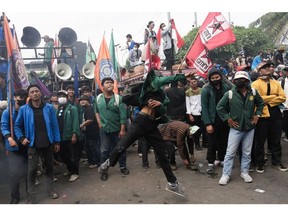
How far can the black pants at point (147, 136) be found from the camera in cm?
397

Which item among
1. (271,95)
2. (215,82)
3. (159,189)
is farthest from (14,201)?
(271,95)

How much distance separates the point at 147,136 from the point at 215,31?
3199mm

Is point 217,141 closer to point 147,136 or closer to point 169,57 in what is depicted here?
point 147,136

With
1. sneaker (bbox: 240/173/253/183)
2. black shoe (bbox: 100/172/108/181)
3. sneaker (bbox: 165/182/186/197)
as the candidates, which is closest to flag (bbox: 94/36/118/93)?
black shoe (bbox: 100/172/108/181)

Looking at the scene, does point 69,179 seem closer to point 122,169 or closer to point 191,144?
point 122,169

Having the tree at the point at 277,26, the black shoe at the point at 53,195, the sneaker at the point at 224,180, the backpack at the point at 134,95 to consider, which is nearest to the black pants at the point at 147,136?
the backpack at the point at 134,95

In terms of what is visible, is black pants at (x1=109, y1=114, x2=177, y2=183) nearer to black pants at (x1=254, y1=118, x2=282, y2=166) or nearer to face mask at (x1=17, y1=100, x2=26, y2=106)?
face mask at (x1=17, y1=100, x2=26, y2=106)

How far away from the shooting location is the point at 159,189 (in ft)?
14.5

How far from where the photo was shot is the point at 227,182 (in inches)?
178

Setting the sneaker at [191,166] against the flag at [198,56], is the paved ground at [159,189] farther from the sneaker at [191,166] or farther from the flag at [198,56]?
the flag at [198,56]

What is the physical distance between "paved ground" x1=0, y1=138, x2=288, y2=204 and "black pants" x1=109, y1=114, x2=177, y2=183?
487 mm

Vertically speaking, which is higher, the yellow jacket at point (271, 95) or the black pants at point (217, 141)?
the yellow jacket at point (271, 95)

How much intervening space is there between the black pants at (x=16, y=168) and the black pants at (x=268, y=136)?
400 centimetres

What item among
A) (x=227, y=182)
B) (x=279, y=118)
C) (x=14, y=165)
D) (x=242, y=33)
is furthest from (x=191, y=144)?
(x=242, y=33)
